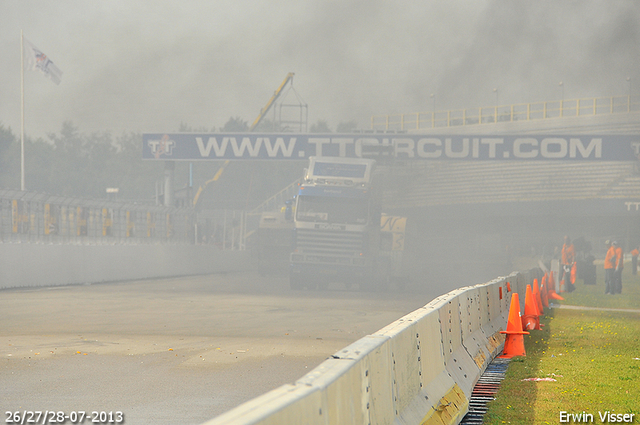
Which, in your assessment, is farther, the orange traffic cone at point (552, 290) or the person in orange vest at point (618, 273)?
the person in orange vest at point (618, 273)

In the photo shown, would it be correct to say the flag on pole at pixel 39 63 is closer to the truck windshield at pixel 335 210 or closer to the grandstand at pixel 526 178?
the truck windshield at pixel 335 210

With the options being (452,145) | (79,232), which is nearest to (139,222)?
(79,232)

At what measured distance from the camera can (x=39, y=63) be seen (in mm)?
41375

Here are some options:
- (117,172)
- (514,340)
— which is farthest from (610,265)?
(117,172)

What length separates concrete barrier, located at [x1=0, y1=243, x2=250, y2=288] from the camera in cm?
2433

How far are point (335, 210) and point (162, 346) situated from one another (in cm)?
→ 1701

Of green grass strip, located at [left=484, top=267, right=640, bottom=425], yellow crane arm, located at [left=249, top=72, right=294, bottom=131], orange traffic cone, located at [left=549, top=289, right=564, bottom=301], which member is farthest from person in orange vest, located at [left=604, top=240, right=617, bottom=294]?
yellow crane arm, located at [left=249, top=72, right=294, bottom=131]

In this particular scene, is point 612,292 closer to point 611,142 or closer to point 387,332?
point 611,142

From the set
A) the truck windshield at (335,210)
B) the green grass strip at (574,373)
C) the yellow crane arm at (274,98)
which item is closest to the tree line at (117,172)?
the yellow crane arm at (274,98)

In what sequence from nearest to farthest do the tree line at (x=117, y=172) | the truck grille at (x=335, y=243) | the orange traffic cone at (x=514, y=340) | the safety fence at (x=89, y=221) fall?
the orange traffic cone at (x=514, y=340) → the safety fence at (x=89, y=221) → the truck grille at (x=335, y=243) → the tree line at (x=117, y=172)

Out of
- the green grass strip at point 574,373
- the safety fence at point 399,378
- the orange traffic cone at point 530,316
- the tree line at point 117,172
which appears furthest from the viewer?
the tree line at point 117,172

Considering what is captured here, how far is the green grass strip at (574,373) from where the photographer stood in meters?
7.24

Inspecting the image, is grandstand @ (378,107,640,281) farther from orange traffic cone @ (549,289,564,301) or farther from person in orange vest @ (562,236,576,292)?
orange traffic cone @ (549,289,564,301)

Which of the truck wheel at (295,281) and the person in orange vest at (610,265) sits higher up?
the person in orange vest at (610,265)
